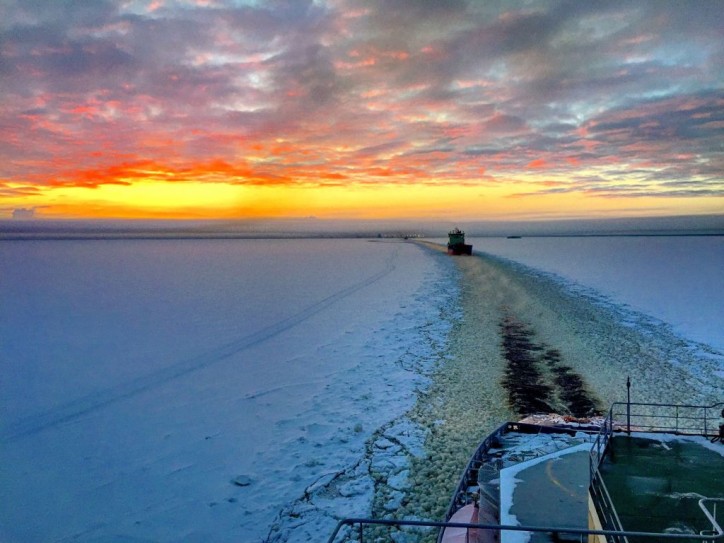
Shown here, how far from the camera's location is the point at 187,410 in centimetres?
2189

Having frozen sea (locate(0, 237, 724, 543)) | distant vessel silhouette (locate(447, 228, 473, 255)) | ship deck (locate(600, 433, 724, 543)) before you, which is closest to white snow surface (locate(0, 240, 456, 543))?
frozen sea (locate(0, 237, 724, 543))

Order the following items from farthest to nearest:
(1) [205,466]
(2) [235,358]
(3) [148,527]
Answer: (2) [235,358] → (1) [205,466] → (3) [148,527]

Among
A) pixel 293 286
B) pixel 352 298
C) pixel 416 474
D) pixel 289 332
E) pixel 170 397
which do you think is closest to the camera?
pixel 416 474

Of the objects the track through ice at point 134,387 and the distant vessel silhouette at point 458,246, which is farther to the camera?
the distant vessel silhouette at point 458,246

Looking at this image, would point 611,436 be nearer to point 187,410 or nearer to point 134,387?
point 187,410

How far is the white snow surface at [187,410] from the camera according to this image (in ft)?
46.3

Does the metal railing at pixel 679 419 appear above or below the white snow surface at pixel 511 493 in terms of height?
below

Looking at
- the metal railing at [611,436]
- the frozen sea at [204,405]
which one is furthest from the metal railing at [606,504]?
the frozen sea at [204,405]

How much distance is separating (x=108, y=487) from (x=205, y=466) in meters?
3.05

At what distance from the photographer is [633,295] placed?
56844mm

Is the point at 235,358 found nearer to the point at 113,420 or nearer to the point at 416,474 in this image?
the point at 113,420

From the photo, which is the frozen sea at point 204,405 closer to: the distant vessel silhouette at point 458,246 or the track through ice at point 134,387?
the track through ice at point 134,387

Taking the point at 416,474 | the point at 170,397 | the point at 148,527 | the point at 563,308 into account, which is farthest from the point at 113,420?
the point at 563,308

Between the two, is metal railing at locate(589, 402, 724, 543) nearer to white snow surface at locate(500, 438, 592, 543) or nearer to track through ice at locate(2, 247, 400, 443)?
white snow surface at locate(500, 438, 592, 543)
